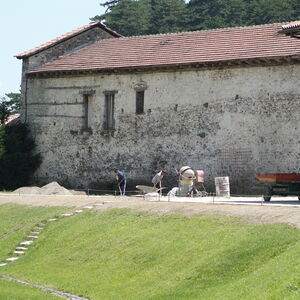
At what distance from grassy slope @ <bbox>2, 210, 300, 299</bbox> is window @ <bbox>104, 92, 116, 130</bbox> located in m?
16.7

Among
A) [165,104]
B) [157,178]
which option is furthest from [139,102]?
[157,178]

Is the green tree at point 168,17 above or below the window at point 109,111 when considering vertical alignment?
above

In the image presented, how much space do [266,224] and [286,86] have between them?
1687 cm

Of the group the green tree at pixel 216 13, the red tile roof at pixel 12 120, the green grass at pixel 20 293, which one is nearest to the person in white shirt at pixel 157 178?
the red tile roof at pixel 12 120

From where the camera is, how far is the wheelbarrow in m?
31.1

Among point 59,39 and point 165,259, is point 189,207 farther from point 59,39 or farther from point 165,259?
point 59,39

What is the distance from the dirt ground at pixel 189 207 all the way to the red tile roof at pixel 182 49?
1032 centimetres

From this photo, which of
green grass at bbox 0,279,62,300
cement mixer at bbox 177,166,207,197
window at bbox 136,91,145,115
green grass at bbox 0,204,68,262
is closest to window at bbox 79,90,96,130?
window at bbox 136,91,145,115

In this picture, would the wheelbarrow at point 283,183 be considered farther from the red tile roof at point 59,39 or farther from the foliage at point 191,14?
the foliage at point 191,14

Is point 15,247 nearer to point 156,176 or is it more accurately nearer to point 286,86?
point 156,176

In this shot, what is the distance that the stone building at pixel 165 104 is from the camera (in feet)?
132

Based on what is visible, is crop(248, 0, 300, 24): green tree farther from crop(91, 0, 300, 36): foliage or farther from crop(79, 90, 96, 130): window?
crop(79, 90, 96, 130): window

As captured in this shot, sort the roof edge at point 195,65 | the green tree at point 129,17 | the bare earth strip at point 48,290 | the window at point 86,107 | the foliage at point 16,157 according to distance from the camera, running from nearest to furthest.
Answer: the bare earth strip at point 48,290, the roof edge at point 195,65, the window at point 86,107, the foliage at point 16,157, the green tree at point 129,17

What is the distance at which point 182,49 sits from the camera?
1785 inches
